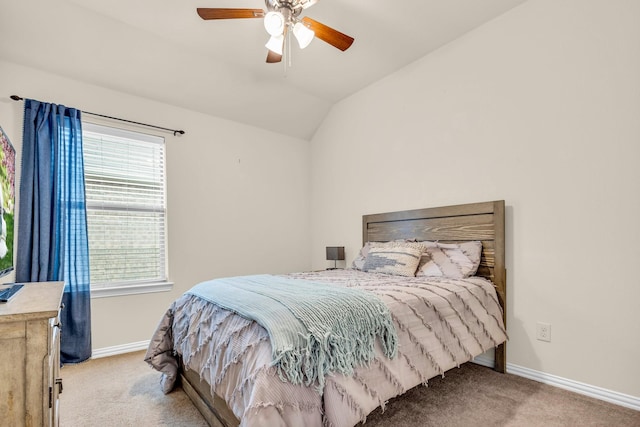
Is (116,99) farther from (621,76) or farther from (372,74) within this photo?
(621,76)

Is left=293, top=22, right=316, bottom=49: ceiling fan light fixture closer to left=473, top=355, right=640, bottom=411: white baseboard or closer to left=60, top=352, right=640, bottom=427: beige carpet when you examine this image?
left=60, top=352, right=640, bottom=427: beige carpet

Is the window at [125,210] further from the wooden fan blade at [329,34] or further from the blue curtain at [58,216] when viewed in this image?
the wooden fan blade at [329,34]

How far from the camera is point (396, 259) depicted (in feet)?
9.11

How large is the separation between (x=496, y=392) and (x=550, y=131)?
1.86 metres

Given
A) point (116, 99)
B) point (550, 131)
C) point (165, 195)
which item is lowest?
point (165, 195)

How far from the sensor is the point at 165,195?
11.2 ft

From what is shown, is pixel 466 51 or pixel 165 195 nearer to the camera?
pixel 466 51

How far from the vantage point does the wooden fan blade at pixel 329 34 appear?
2.15 meters

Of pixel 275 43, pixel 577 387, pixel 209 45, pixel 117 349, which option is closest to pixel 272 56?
pixel 275 43

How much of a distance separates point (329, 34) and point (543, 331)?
2606mm

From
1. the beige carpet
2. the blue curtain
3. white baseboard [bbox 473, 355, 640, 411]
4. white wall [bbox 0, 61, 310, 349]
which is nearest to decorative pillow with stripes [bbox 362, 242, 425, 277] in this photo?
the beige carpet

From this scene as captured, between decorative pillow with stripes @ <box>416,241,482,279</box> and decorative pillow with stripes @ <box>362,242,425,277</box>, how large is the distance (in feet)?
0.26

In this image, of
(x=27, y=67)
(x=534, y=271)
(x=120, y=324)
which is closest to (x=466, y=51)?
(x=534, y=271)

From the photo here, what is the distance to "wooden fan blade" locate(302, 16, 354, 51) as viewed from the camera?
2.15 meters
